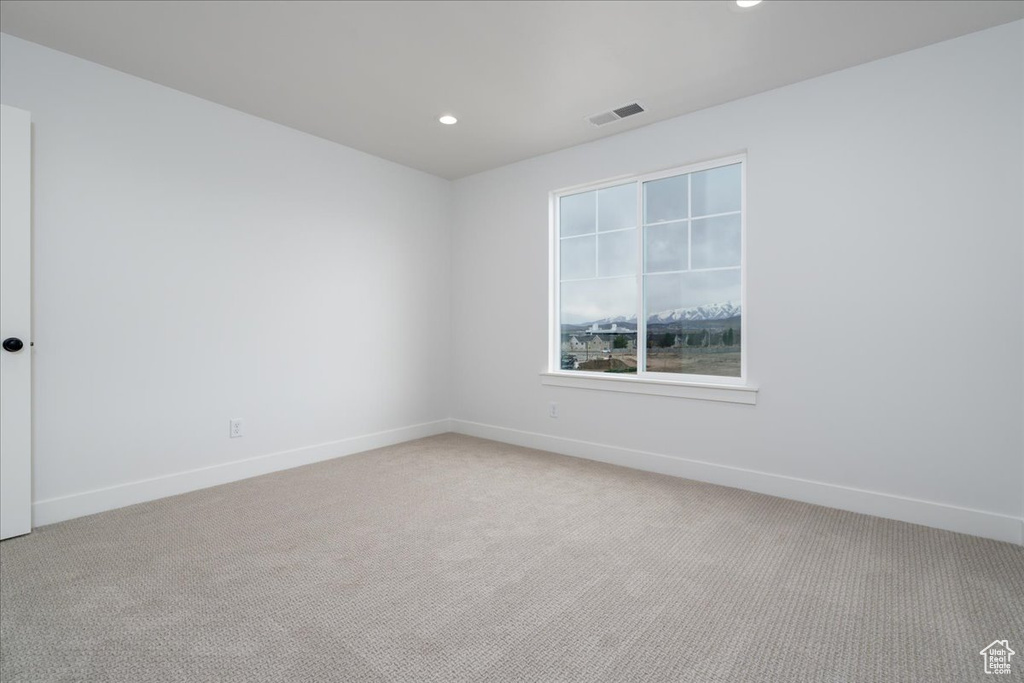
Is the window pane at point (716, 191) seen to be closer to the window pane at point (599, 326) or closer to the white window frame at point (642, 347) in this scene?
the white window frame at point (642, 347)

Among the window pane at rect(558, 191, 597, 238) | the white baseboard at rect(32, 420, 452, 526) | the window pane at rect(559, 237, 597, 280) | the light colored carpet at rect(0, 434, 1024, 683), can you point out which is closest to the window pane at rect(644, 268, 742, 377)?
the window pane at rect(559, 237, 597, 280)

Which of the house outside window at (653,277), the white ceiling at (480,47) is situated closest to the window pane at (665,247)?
the house outside window at (653,277)

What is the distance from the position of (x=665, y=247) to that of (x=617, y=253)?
428 mm

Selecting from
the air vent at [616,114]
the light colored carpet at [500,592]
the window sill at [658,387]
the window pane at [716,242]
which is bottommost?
the light colored carpet at [500,592]

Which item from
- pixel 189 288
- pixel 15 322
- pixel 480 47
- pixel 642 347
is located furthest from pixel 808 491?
pixel 15 322

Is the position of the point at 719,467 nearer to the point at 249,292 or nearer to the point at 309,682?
the point at 309,682

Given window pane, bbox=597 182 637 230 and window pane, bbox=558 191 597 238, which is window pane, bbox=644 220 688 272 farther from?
window pane, bbox=558 191 597 238

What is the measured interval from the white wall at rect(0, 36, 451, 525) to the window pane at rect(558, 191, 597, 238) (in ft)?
4.99

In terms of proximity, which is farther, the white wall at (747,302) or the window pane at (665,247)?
the window pane at (665,247)

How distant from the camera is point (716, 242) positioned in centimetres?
347

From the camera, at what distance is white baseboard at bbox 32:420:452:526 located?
2.70 metres

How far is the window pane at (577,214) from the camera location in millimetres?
4180

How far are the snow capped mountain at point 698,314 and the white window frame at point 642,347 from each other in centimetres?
8

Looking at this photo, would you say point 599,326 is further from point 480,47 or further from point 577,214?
point 480,47
